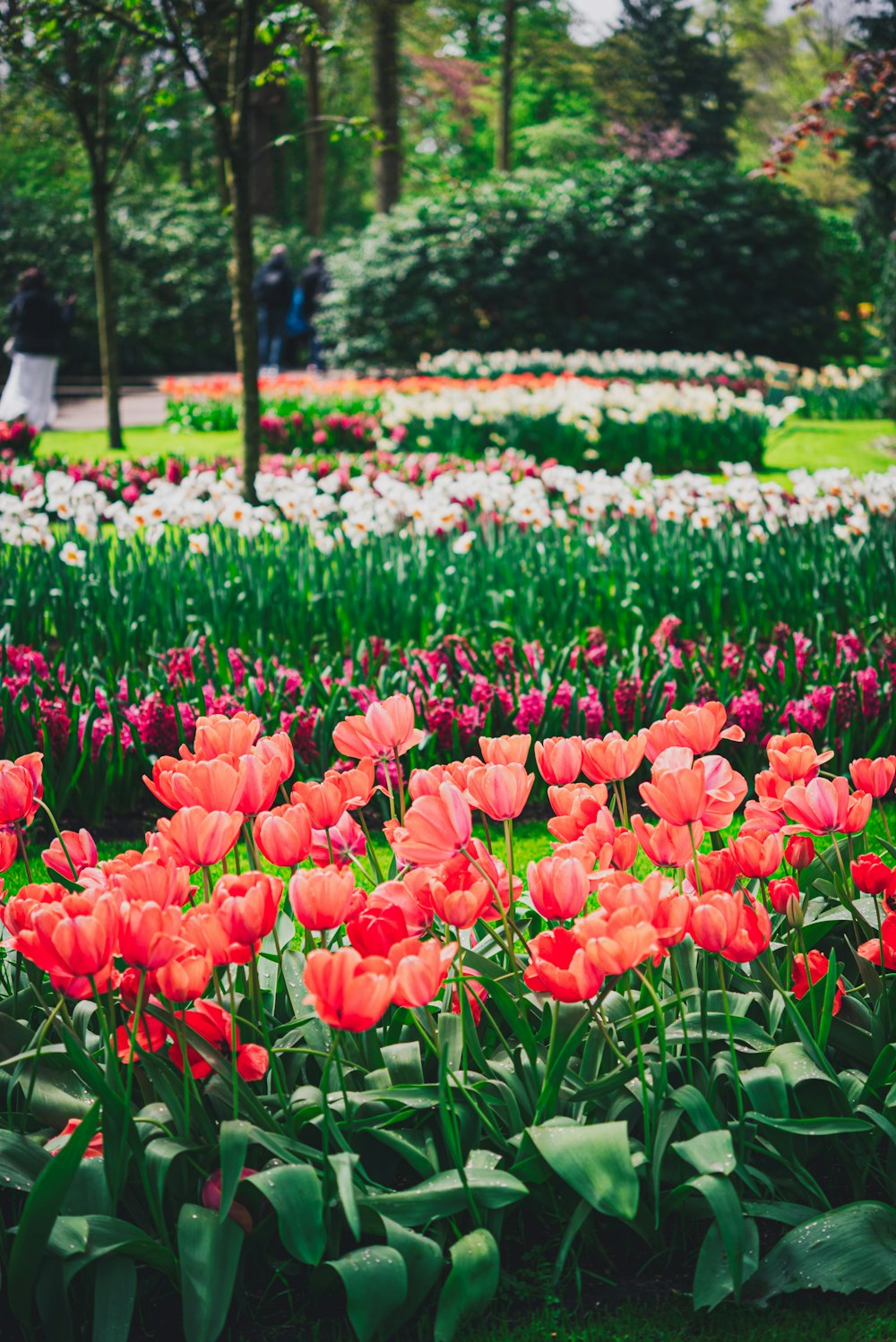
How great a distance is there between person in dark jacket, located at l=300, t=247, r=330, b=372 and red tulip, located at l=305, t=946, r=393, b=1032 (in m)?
17.1

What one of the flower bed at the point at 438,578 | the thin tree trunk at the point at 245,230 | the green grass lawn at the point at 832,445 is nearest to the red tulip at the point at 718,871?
the flower bed at the point at 438,578

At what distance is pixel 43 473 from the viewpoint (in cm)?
855

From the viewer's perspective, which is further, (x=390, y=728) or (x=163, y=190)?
(x=163, y=190)

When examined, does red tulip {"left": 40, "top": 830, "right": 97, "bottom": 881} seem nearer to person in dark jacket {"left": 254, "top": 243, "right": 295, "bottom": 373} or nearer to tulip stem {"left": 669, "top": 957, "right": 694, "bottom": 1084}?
tulip stem {"left": 669, "top": 957, "right": 694, "bottom": 1084}

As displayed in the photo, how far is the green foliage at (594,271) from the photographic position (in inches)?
674

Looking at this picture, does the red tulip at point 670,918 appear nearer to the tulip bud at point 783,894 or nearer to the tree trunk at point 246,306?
the tulip bud at point 783,894

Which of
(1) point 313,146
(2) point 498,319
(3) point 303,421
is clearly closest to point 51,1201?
(3) point 303,421

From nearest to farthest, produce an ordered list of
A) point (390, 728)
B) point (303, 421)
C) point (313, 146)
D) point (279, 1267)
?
point (279, 1267) → point (390, 728) → point (303, 421) → point (313, 146)

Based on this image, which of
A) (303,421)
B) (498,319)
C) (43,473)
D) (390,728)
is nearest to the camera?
(390,728)

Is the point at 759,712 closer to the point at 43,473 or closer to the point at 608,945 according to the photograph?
the point at 608,945

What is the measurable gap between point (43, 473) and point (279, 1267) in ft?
25.8

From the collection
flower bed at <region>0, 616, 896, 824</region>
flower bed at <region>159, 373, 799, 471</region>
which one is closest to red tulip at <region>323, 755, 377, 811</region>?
flower bed at <region>0, 616, 896, 824</region>

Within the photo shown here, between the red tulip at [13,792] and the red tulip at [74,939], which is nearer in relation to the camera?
the red tulip at [74,939]

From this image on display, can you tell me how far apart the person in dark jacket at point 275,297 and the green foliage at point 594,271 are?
869 millimetres
